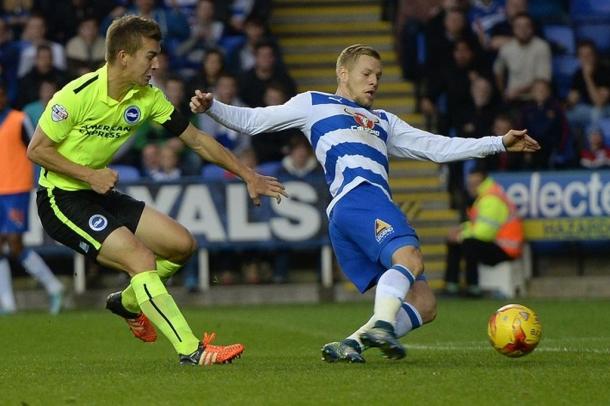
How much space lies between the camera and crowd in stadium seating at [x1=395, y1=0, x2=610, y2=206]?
18766 mm

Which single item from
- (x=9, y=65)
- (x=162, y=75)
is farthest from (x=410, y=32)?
(x=9, y=65)

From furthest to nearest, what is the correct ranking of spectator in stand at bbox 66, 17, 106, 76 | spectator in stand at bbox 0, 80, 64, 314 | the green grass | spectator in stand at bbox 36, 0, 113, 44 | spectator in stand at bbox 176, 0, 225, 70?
spectator in stand at bbox 36, 0, 113, 44, spectator in stand at bbox 176, 0, 225, 70, spectator in stand at bbox 66, 17, 106, 76, spectator in stand at bbox 0, 80, 64, 314, the green grass

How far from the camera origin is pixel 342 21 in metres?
22.0

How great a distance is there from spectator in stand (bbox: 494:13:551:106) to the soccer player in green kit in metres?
10.2

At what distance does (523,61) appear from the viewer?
19.7m

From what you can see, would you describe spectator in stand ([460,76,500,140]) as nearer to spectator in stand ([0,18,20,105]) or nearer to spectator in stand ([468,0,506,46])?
spectator in stand ([468,0,506,46])

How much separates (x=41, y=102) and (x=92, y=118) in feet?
29.4

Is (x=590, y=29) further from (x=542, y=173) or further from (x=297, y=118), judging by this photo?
(x=297, y=118)

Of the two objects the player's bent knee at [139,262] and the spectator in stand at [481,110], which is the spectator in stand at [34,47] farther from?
the player's bent knee at [139,262]

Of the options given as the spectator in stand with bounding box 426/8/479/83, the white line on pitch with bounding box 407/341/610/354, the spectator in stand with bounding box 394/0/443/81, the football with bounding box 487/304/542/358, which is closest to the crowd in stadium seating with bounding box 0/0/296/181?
the spectator in stand with bounding box 394/0/443/81

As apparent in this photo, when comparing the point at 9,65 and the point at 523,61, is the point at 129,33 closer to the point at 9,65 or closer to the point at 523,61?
the point at 9,65

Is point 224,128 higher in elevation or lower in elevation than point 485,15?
lower

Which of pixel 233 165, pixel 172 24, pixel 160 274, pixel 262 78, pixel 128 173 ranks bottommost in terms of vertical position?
pixel 160 274

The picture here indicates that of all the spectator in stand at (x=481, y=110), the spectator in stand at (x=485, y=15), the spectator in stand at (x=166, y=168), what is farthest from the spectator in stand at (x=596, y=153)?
the spectator in stand at (x=166, y=168)
